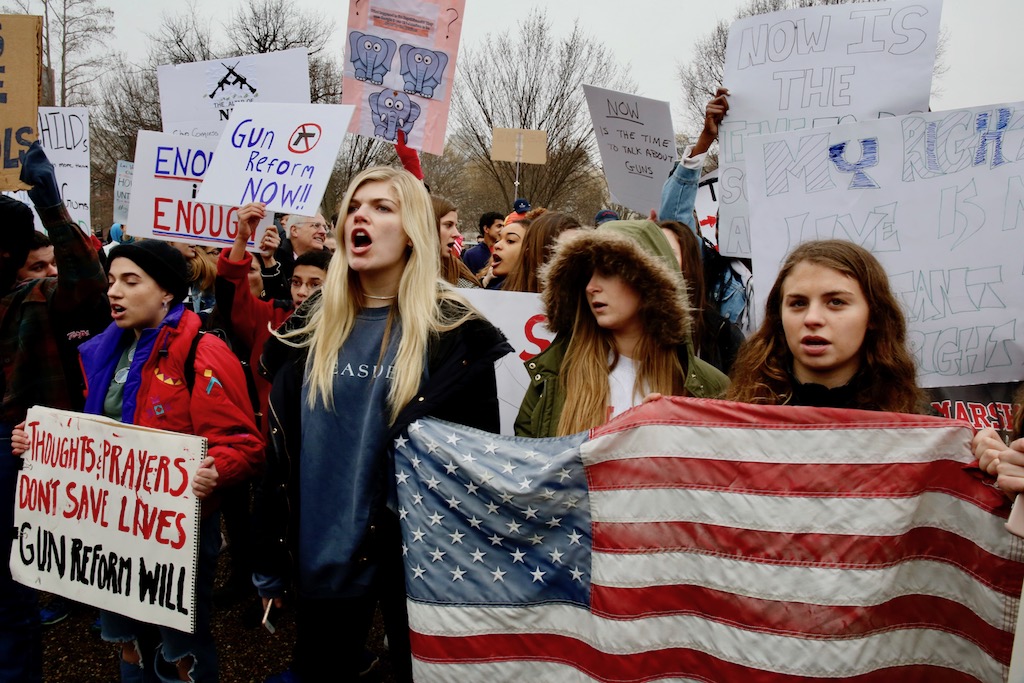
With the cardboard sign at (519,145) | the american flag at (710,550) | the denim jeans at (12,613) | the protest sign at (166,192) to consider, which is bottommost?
the denim jeans at (12,613)

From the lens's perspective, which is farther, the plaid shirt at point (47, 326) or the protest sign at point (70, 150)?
the protest sign at point (70, 150)

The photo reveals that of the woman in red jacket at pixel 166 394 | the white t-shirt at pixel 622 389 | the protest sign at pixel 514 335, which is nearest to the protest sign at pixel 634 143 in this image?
the protest sign at pixel 514 335

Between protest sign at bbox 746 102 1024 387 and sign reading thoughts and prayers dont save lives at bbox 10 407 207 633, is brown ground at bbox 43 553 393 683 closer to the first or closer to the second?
sign reading thoughts and prayers dont save lives at bbox 10 407 207 633

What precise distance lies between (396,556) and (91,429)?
136 centimetres

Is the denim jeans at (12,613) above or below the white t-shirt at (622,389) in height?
below

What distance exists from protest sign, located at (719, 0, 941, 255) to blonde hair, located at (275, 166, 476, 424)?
1.52 meters

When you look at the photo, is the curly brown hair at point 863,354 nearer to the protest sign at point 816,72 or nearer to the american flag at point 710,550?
the american flag at point 710,550

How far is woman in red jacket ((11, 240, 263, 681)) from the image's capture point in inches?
112

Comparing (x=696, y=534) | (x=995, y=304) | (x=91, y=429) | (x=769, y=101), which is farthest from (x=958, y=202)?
(x=91, y=429)

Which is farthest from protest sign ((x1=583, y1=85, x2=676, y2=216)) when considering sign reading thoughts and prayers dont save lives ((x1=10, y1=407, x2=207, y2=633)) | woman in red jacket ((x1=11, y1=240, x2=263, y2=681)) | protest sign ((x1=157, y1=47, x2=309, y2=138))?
sign reading thoughts and prayers dont save lives ((x1=10, y1=407, x2=207, y2=633))

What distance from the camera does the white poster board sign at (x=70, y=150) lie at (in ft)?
→ 18.0

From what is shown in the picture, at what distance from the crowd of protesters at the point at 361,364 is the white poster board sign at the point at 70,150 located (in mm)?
2093

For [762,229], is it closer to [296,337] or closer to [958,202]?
[958,202]

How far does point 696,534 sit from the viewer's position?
2.11 metres
